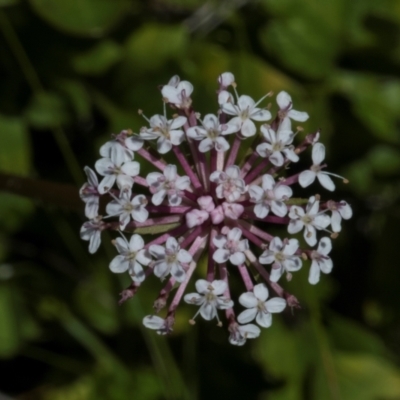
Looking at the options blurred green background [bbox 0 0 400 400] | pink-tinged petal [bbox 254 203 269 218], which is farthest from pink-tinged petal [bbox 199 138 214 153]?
blurred green background [bbox 0 0 400 400]

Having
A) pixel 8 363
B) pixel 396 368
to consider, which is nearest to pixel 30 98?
pixel 8 363

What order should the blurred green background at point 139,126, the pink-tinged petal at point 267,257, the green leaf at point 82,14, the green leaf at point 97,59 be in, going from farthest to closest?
the green leaf at point 97,59 < the blurred green background at point 139,126 < the green leaf at point 82,14 < the pink-tinged petal at point 267,257

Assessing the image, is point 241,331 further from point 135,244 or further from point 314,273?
point 135,244

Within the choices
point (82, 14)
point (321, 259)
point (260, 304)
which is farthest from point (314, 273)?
point (82, 14)

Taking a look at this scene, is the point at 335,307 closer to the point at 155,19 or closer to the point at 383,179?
the point at 383,179

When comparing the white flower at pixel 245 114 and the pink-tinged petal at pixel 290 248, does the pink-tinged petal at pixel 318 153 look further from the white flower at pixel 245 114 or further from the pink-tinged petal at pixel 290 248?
the pink-tinged petal at pixel 290 248

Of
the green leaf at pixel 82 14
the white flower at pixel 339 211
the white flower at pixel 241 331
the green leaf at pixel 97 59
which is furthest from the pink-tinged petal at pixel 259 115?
the green leaf at pixel 97 59
